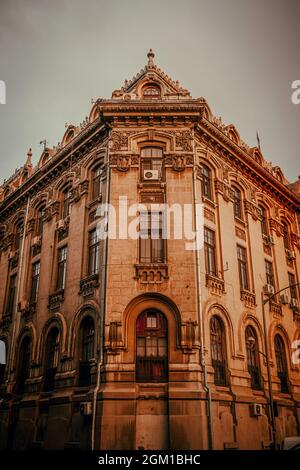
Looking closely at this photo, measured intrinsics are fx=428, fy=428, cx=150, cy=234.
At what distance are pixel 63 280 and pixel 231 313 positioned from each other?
891 centimetres

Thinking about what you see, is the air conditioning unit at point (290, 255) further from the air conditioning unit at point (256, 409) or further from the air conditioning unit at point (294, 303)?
the air conditioning unit at point (256, 409)

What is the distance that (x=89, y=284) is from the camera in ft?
65.7

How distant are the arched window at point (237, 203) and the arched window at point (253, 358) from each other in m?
6.59

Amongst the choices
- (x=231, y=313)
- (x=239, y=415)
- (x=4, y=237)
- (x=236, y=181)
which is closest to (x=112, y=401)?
(x=239, y=415)

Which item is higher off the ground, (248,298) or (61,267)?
(61,267)

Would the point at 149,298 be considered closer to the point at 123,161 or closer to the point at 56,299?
the point at 56,299

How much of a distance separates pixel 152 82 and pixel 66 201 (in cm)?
838

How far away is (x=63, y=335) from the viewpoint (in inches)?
809

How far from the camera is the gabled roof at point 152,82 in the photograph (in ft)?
74.6

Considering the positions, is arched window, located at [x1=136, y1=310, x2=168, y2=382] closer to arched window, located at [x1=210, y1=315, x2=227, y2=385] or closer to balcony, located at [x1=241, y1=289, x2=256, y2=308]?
arched window, located at [x1=210, y1=315, x2=227, y2=385]

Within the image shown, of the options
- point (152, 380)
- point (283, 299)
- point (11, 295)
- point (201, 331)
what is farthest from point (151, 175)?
point (11, 295)

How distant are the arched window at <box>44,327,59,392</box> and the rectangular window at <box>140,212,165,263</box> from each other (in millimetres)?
6525

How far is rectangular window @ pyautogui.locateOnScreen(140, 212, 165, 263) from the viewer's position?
19.6 metres
